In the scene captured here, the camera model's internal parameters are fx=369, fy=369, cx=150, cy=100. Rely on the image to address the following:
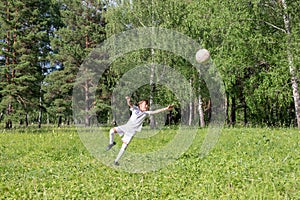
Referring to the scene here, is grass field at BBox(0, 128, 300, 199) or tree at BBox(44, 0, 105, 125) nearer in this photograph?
grass field at BBox(0, 128, 300, 199)

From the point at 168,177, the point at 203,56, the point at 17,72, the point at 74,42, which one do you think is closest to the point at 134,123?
the point at 168,177

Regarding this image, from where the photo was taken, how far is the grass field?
671 cm

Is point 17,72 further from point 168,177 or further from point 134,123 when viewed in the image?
point 168,177

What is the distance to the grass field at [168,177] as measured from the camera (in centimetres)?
671

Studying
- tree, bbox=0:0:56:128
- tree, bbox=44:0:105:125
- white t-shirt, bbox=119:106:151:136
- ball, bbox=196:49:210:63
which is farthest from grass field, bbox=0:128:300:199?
tree, bbox=44:0:105:125

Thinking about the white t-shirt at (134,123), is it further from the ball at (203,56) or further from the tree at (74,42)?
the tree at (74,42)

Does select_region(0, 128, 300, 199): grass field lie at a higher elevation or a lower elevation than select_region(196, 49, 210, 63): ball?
lower

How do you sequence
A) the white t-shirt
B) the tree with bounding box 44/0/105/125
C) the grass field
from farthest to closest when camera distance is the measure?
1. the tree with bounding box 44/0/105/125
2. the white t-shirt
3. the grass field

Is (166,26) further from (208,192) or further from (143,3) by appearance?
(208,192)

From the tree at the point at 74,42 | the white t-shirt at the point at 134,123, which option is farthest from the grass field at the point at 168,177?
the tree at the point at 74,42

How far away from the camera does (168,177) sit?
8.30 metres

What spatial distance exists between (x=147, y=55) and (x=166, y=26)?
2.82m

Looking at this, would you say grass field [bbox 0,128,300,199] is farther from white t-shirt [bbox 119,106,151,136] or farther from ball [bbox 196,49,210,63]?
ball [bbox 196,49,210,63]

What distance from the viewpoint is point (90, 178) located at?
27.7 feet
